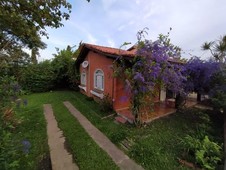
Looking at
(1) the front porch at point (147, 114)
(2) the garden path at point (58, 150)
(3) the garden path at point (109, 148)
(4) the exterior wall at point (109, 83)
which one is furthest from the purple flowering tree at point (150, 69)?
(2) the garden path at point (58, 150)

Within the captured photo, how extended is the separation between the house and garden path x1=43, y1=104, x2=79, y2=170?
11.9 ft

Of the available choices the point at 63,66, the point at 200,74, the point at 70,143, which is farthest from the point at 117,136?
the point at 63,66

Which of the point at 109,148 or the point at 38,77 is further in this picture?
the point at 38,77

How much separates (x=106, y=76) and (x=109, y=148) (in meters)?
5.26

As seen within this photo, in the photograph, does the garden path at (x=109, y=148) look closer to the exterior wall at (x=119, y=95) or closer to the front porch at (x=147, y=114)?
the front porch at (x=147, y=114)

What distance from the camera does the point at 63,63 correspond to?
18.0 meters

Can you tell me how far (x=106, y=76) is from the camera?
9562 mm

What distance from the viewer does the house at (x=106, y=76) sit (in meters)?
8.38

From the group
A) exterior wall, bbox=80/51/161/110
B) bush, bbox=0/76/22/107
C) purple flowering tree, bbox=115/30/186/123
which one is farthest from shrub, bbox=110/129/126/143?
bush, bbox=0/76/22/107

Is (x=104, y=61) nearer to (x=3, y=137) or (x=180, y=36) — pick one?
(x=180, y=36)

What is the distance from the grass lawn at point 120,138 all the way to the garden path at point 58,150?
205mm

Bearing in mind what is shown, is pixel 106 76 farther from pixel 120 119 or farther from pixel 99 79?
pixel 120 119

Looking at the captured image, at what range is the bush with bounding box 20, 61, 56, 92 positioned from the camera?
16.7m

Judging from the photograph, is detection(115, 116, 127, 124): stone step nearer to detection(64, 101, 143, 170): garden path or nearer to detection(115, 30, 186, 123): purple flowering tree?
detection(115, 30, 186, 123): purple flowering tree
